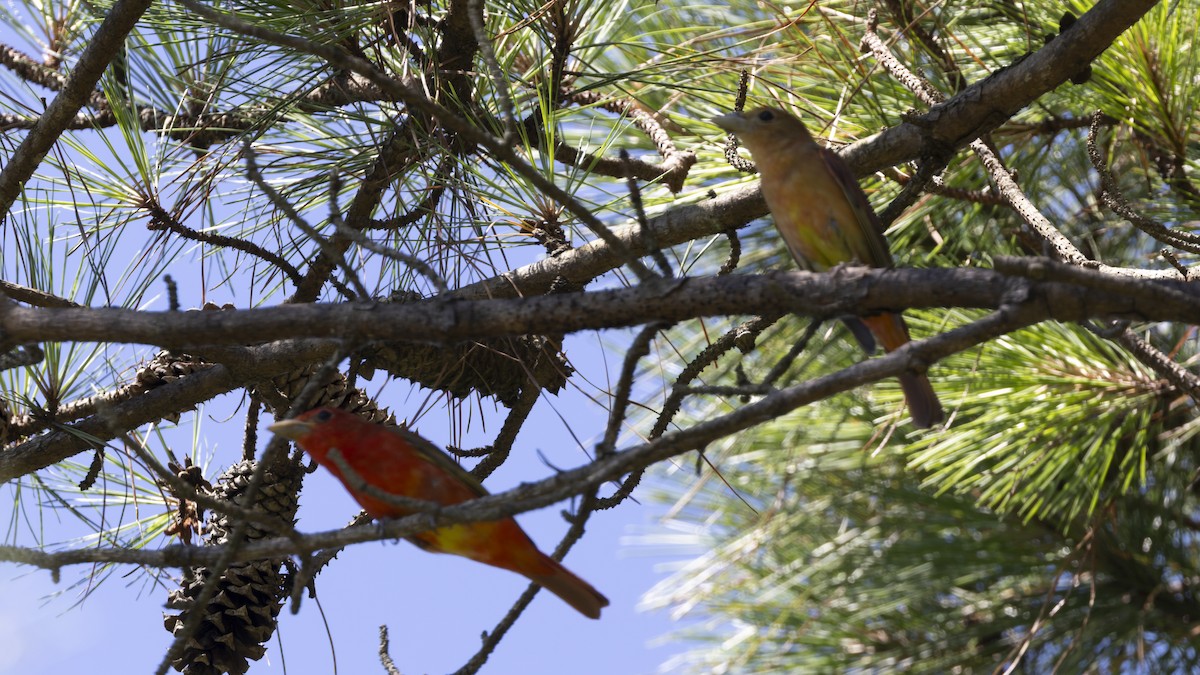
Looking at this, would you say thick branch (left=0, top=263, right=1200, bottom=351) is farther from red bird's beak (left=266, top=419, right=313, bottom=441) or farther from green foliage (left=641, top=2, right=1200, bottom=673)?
green foliage (left=641, top=2, right=1200, bottom=673)

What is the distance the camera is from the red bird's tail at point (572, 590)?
6.72 ft

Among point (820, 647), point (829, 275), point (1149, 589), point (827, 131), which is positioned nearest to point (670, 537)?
point (820, 647)

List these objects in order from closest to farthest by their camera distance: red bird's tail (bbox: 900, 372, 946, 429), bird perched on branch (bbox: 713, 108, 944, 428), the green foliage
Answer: red bird's tail (bbox: 900, 372, 946, 429) → bird perched on branch (bbox: 713, 108, 944, 428) → the green foliage

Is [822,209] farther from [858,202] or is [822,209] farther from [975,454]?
[975,454]

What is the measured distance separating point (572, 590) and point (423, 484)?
13.3 inches

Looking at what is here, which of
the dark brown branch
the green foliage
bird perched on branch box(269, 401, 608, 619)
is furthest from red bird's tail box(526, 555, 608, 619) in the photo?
the green foliage

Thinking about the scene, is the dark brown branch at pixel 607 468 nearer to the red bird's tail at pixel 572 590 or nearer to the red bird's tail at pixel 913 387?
the red bird's tail at pixel 572 590

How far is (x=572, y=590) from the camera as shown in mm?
2057

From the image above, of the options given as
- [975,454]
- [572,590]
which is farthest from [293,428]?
[975,454]

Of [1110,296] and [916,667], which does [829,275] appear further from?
[916,667]

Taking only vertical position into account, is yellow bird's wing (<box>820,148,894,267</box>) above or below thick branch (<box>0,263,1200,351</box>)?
above

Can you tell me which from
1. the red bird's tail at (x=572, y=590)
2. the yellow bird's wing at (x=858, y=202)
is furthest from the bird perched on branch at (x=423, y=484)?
the yellow bird's wing at (x=858, y=202)

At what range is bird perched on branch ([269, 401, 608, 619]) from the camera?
2.04 metres

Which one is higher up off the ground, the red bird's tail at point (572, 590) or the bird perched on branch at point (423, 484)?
the bird perched on branch at point (423, 484)
